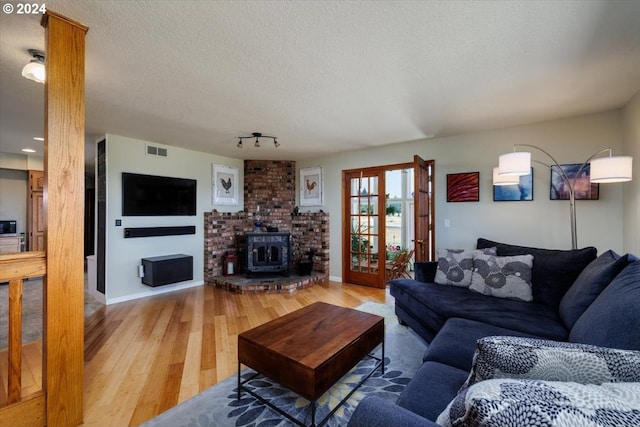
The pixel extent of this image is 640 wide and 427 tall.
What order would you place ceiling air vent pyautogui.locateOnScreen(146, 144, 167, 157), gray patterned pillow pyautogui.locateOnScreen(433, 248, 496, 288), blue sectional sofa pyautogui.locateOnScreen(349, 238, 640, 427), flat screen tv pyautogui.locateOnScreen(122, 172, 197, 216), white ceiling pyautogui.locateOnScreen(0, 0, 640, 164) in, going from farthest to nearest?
ceiling air vent pyautogui.locateOnScreen(146, 144, 167, 157), flat screen tv pyautogui.locateOnScreen(122, 172, 197, 216), gray patterned pillow pyautogui.locateOnScreen(433, 248, 496, 288), white ceiling pyautogui.locateOnScreen(0, 0, 640, 164), blue sectional sofa pyautogui.locateOnScreen(349, 238, 640, 427)

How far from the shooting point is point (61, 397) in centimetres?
151

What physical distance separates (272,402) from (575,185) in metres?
3.77

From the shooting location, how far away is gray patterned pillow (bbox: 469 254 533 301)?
8.08 ft

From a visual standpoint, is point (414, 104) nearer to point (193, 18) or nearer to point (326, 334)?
point (193, 18)

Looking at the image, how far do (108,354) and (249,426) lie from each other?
65.4 inches

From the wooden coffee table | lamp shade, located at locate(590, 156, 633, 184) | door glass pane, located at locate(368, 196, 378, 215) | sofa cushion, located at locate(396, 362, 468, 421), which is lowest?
the wooden coffee table

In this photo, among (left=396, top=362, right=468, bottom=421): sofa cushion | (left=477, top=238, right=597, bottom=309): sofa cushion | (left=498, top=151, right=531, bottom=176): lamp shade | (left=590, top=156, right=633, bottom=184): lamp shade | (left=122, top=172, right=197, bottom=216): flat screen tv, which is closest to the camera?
(left=396, top=362, right=468, bottom=421): sofa cushion

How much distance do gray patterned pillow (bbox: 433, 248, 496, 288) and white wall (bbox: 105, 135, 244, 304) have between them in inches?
153

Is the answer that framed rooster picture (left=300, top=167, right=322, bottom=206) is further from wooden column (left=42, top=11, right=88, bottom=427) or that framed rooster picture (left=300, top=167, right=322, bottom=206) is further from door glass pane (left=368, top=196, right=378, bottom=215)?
wooden column (left=42, top=11, right=88, bottom=427)

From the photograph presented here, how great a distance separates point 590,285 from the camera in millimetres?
1790

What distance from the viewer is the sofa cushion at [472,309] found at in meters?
1.92

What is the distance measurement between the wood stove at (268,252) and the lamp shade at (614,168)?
402cm

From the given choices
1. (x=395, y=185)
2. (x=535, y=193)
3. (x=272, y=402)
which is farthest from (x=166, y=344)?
(x=395, y=185)

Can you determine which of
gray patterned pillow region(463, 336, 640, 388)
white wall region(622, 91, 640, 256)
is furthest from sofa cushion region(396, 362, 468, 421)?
white wall region(622, 91, 640, 256)
